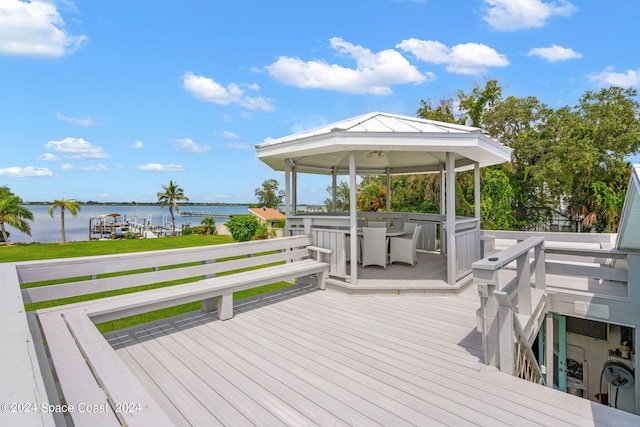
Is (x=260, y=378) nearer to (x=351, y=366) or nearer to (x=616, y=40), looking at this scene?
(x=351, y=366)

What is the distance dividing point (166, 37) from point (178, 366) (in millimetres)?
11408

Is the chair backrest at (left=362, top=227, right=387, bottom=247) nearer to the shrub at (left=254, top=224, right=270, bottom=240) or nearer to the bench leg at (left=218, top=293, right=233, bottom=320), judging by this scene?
the bench leg at (left=218, top=293, right=233, bottom=320)

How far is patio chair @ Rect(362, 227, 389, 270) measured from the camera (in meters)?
6.46

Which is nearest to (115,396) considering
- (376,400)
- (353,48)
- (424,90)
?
(376,400)

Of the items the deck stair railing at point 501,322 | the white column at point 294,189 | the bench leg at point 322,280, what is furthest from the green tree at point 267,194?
the deck stair railing at point 501,322

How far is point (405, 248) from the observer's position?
6.84 metres

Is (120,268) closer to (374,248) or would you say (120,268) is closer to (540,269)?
(374,248)

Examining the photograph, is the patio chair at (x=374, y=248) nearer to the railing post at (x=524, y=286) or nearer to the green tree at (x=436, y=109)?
the railing post at (x=524, y=286)

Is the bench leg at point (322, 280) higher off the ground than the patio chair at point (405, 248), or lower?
lower

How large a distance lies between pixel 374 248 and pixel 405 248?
0.77m

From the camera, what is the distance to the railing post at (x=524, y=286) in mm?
3502

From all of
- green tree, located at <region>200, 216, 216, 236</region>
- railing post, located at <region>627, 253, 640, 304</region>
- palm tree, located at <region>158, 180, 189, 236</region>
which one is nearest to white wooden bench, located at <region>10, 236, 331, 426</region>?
railing post, located at <region>627, 253, 640, 304</region>

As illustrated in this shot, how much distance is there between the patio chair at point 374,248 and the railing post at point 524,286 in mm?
2985

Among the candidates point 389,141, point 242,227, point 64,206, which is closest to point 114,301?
point 389,141
